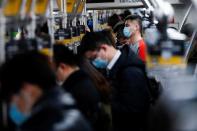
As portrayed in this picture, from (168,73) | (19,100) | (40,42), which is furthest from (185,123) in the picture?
(40,42)

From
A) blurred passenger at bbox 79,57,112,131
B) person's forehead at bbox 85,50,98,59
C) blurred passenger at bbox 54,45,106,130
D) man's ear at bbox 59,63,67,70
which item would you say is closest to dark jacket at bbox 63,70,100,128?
blurred passenger at bbox 54,45,106,130

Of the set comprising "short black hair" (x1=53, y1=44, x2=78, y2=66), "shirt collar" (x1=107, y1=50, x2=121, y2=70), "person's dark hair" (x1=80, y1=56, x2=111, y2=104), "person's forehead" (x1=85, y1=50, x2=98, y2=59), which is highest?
"short black hair" (x1=53, y1=44, x2=78, y2=66)

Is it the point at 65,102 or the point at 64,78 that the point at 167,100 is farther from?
the point at 64,78

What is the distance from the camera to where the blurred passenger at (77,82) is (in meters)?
3.36

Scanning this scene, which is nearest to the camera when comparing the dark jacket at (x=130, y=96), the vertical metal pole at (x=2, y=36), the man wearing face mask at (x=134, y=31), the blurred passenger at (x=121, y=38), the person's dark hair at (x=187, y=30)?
the vertical metal pole at (x=2, y=36)

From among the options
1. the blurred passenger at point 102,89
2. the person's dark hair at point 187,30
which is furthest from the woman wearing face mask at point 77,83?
the person's dark hair at point 187,30

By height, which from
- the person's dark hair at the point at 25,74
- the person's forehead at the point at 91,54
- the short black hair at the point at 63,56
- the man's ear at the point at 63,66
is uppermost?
the person's dark hair at the point at 25,74

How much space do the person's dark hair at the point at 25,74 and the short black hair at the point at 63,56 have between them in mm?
979

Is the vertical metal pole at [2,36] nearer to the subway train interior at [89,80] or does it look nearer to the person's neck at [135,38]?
the subway train interior at [89,80]

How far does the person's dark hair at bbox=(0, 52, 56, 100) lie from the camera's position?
2416 mm

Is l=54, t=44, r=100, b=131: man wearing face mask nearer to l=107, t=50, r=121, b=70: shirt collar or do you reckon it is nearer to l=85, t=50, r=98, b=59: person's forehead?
l=85, t=50, r=98, b=59: person's forehead

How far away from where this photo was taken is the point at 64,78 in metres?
3.53

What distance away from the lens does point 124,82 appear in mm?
3906

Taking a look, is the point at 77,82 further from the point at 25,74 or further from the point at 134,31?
the point at 134,31
